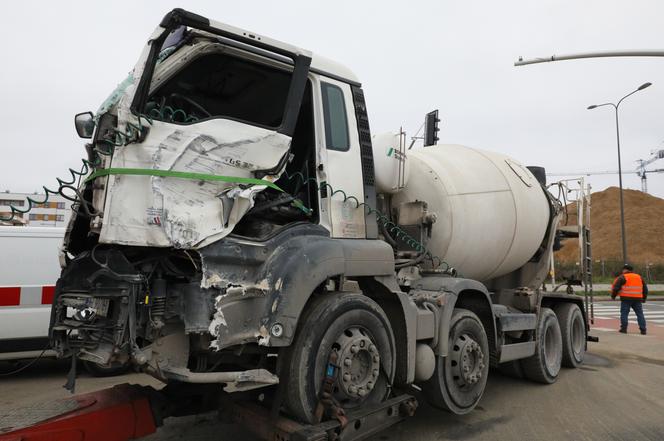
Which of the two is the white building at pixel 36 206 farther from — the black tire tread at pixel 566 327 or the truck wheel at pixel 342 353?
the black tire tread at pixel 566 327

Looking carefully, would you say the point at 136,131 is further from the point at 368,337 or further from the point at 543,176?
the point at 543,176

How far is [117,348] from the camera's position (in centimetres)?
277

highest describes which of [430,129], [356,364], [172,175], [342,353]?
[430,129]

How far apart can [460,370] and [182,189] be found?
3.18 meters

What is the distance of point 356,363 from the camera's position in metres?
3.47

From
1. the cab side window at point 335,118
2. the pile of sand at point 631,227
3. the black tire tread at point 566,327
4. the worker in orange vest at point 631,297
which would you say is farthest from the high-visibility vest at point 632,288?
the pile of sand at point 631,227

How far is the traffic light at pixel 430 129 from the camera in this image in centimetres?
793

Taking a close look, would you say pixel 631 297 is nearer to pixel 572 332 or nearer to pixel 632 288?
pixel 632 288

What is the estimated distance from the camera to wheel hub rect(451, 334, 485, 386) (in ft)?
14.9

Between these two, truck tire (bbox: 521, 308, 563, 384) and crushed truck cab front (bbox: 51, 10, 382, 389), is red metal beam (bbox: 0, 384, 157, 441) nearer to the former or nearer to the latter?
crushed truck cab front (bbox: 51, 10, 382, 389)

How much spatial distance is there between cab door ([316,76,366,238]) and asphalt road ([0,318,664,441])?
2.16 m

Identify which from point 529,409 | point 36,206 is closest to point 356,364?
point 36,206

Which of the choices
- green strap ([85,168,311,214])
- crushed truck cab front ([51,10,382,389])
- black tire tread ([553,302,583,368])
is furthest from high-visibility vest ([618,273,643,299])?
green strap ([85,168,311,214])

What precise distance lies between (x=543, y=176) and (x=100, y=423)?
7.09 metres
